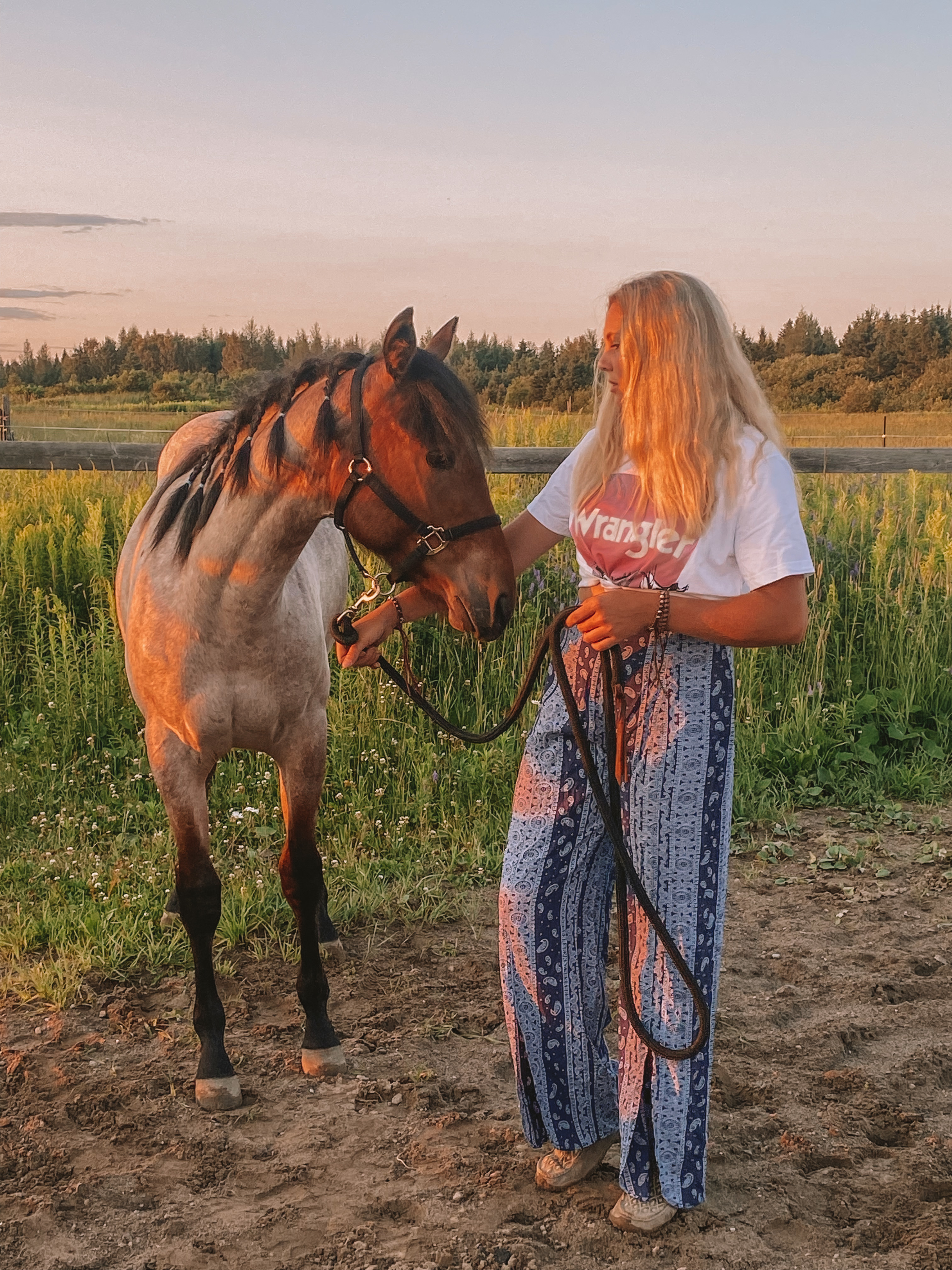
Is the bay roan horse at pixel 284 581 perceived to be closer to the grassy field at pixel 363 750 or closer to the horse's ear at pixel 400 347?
the horse's ear at pixel 400 347

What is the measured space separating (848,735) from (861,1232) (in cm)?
353

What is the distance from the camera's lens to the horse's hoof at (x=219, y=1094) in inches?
112

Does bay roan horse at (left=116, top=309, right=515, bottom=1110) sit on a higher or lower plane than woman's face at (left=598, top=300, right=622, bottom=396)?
lower

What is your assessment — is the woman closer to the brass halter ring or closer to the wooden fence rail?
the brass halter ring

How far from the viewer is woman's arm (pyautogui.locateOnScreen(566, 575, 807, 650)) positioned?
1959 millimetres

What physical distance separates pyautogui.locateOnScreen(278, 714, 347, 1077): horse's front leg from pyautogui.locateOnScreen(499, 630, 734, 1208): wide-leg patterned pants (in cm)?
91

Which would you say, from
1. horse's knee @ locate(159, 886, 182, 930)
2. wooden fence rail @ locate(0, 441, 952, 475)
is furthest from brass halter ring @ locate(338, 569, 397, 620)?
wooden fence rail @ locate(0, 441, 952, 475)

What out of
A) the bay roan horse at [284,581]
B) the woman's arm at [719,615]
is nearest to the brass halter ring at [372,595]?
the bay roan horse at [284,581]

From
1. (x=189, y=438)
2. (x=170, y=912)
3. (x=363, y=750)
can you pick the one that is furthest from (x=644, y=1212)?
(x=189, y=438)

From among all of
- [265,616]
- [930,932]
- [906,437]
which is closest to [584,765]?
[265,616]

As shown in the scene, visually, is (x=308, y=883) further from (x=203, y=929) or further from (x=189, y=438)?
(x=189, y=438)

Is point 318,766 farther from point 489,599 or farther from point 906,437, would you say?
point 906,437

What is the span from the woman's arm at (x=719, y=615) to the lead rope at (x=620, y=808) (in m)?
0.10

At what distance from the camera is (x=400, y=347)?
233 centimetres
